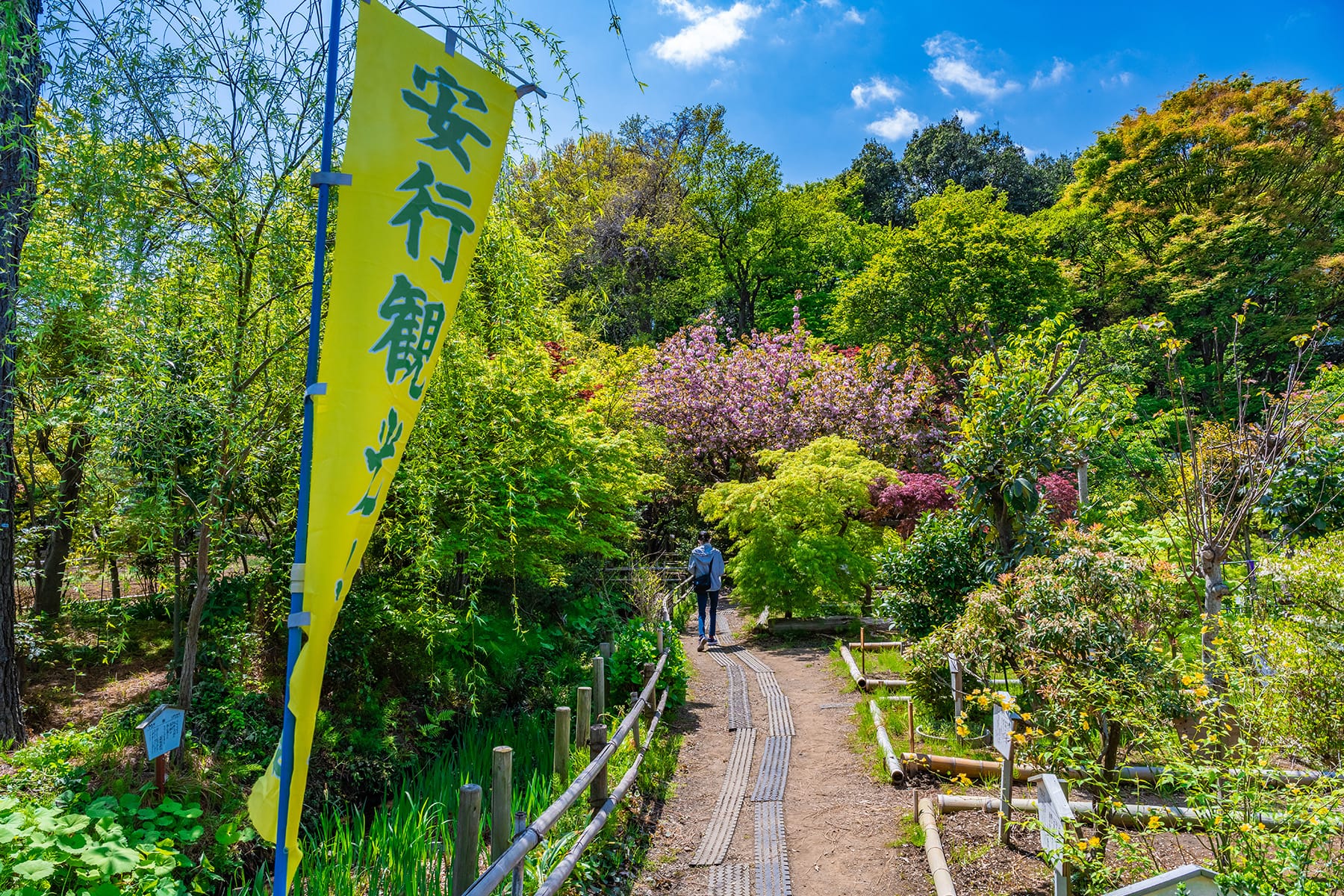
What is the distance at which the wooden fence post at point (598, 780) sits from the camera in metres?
4.36

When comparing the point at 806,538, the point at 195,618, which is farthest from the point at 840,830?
the point at 806,538

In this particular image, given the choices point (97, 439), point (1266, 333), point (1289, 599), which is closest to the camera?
point (97, 439)

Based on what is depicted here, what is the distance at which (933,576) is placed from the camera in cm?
665

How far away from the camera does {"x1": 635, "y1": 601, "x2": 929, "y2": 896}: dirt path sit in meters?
3.99

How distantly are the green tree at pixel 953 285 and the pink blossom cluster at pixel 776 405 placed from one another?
2.04 meters

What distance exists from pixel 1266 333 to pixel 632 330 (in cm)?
1689

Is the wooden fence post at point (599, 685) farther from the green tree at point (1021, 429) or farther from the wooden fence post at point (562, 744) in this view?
the green tree at point (1021, 429)

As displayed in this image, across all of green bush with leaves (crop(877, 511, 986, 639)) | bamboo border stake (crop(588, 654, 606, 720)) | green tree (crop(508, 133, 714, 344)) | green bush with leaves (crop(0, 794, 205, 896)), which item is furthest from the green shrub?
green tree (crop(508, 133, 714, 344))

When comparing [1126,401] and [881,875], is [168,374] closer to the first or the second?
[881,875]

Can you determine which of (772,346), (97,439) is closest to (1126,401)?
(97,439)

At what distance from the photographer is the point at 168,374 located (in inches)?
141

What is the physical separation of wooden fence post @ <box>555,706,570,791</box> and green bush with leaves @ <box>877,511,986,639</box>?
3599 mm

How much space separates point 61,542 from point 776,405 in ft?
40.3

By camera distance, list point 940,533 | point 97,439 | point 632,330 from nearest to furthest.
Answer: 1. point 97,439
2. point 940,533
3. point 632,330
